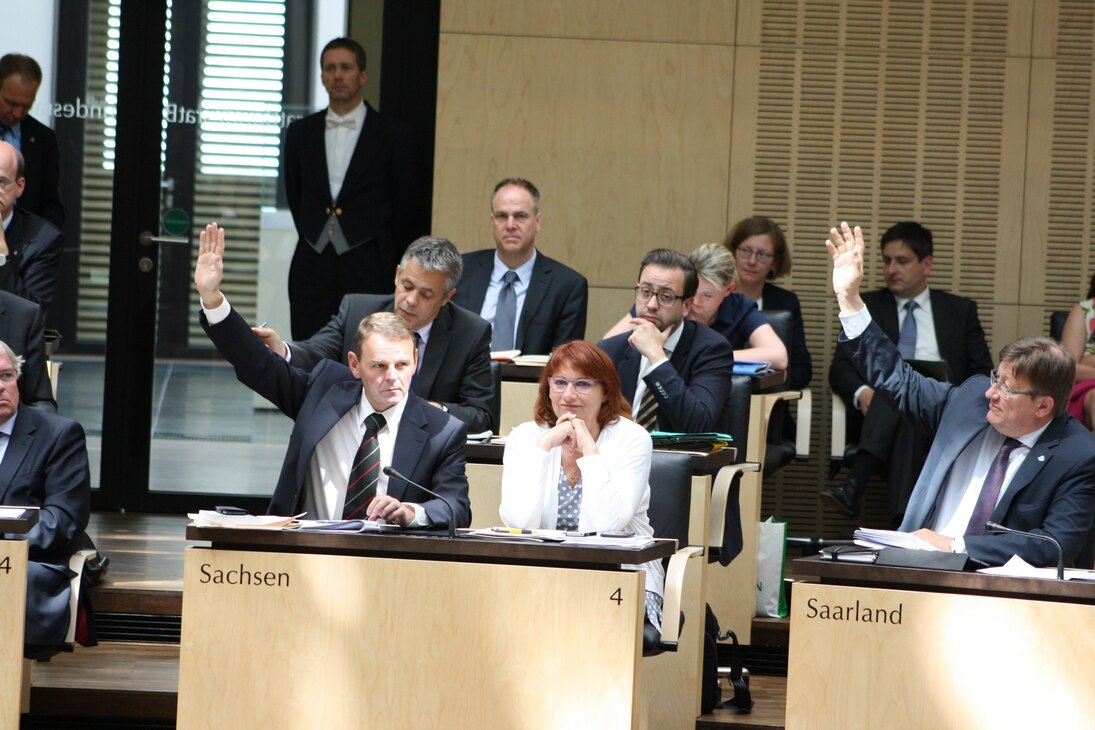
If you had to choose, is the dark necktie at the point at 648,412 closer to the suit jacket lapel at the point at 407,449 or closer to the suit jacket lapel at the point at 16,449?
the suit jacket lapel at the point at 407,449

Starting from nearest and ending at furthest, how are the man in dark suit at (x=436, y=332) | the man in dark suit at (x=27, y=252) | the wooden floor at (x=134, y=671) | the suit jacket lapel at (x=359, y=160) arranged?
the wooden floor at (x=134, y=671), the man in dark suit at (x=436, y=332), the man in dark suit at (x=27, y=252), the suit jacket lapel at (x=359, y=160)

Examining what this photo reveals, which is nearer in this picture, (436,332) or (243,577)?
(243,577)

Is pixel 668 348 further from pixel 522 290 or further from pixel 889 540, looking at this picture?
pixel 889 540

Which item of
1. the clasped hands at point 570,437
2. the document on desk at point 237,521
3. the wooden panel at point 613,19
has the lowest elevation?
the document on desk at point 237,521

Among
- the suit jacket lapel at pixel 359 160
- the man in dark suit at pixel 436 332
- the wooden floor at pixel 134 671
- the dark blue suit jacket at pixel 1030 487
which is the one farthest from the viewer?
the suit jacket lapel at pixel 359 160

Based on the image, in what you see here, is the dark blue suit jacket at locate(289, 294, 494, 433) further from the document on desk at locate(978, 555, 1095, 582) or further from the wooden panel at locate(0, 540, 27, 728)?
the document on desk at locate(978, 555, 1095, 582)

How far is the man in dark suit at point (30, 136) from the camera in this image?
6266mm

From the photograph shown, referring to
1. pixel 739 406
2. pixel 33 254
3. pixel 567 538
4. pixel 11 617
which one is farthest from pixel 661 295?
pixel 11 617

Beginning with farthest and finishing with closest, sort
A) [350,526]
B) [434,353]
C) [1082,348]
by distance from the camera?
[1082,348] < [434,353] < [350,526]

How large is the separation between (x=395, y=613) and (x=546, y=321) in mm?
2617

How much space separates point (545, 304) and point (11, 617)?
287 cm

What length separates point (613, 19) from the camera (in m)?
6.91

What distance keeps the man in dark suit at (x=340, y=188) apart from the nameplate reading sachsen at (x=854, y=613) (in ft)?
11.9

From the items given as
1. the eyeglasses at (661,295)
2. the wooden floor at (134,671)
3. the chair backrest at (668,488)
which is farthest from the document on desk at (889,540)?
the eyeglasses at (661,295)
